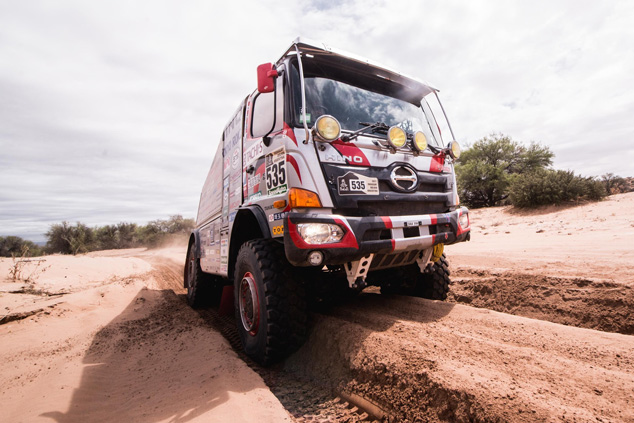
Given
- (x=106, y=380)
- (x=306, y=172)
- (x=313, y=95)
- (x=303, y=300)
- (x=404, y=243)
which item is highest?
(x=313, y=95)

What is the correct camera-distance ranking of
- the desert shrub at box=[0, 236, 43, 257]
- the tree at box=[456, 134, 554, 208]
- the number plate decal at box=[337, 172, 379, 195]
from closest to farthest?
the number plate decal at box=[337, 172, 379, 195] → the tree at box=[456, 134, 554, 208] → the desert shrub at box=[0, 236, 43, 257]

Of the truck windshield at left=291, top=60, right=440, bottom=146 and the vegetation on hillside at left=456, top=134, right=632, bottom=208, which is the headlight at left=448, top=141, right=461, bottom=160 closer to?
the truck windshield at left=291, top=60, right=440, bottom=146

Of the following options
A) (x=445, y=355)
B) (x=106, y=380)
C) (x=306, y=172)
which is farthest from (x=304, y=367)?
(x=106, y=380)

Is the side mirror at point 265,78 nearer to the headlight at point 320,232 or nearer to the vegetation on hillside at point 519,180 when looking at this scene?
the headlight at point 320,232

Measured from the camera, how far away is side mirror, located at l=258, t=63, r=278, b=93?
281cm

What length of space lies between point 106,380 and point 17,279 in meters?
7.09

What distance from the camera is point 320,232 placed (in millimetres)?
2461

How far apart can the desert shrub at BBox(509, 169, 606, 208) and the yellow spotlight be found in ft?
45.9

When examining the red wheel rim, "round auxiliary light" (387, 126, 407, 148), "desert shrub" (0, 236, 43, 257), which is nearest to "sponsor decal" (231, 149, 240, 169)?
the red wheel rim

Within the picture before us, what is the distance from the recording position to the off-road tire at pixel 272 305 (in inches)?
103

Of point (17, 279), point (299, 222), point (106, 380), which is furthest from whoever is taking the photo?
point (17, 279)

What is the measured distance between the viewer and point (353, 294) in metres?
4.01

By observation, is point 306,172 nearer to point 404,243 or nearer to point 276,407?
point 404,243

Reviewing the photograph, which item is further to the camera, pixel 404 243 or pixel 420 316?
pixel 420 316
